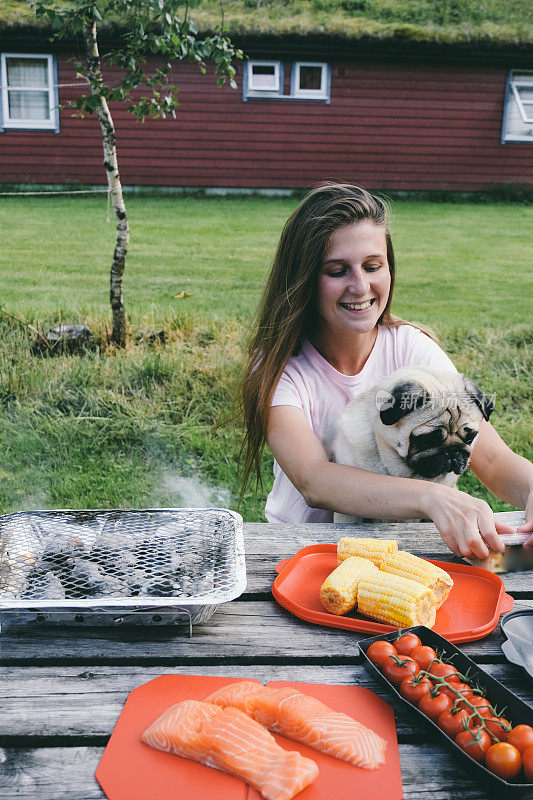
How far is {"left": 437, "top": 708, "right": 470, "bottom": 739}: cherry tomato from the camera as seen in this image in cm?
111

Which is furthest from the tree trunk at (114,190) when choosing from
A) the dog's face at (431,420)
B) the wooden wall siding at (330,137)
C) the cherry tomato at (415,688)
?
the cherry tomato at (415,688)

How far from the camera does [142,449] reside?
13.3 ft

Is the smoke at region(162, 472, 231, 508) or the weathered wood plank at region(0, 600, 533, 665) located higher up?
the weathered wood plank at region(0, 600, 533, 665)

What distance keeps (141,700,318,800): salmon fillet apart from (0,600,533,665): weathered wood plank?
24cm

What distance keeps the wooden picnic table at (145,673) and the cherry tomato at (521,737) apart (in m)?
0.09

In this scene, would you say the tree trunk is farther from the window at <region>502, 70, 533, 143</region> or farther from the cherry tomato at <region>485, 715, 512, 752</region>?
the cherry tomato at <region>485, 715, 512, 752</region>

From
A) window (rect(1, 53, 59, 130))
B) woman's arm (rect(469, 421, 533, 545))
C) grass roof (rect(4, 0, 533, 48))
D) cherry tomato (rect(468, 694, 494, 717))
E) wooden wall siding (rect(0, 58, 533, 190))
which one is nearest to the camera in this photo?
cherry tomato (rect(468, 694, 494, 717))

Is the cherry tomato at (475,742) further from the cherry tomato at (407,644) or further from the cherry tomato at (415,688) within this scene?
the cherry tomato at (407,644)

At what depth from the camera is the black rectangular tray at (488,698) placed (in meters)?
1.02

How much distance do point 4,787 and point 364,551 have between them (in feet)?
3.03

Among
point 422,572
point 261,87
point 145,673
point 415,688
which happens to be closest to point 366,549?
point 422,572

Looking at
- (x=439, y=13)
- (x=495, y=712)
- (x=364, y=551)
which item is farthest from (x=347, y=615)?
(x=439, y=13)

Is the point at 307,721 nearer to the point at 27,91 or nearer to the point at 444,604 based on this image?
the point at 444,604

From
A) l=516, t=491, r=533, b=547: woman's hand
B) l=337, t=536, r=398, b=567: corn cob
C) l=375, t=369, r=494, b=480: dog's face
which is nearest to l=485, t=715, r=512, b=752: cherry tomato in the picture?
l=337, t=536, r=398, b=567: corn cob
